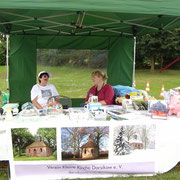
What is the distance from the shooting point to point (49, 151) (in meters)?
2.13

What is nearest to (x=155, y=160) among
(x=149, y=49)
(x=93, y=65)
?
(x=93, y=65)

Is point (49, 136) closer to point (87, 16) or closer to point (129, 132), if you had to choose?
point (129, 132)

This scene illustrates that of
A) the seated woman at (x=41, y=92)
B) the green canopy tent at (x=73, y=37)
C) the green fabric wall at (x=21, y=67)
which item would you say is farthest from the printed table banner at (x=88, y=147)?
the green fabric wall at (x=21, y=67)

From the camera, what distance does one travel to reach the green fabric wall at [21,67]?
15.9ft

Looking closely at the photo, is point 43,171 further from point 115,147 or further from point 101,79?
point 101,79

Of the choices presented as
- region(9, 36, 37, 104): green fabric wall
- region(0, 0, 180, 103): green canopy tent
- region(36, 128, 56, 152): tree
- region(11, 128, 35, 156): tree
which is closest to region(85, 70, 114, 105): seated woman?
region(0, 0, 180, 103): green canopy tent

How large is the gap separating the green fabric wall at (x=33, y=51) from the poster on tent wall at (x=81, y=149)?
296 cm

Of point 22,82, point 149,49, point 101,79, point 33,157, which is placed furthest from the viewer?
point 149,49

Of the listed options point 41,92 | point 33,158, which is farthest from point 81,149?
point 41,92

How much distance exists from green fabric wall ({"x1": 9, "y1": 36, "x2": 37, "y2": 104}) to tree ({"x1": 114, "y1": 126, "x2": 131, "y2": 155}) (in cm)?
316

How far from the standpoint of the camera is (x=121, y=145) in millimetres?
2211

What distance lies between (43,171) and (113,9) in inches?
67.6

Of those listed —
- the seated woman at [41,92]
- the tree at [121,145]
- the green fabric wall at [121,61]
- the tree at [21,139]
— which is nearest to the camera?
the tree at [21,139]

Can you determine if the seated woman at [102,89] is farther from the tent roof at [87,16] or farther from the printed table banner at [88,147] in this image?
the printed table banner at [88,147]
